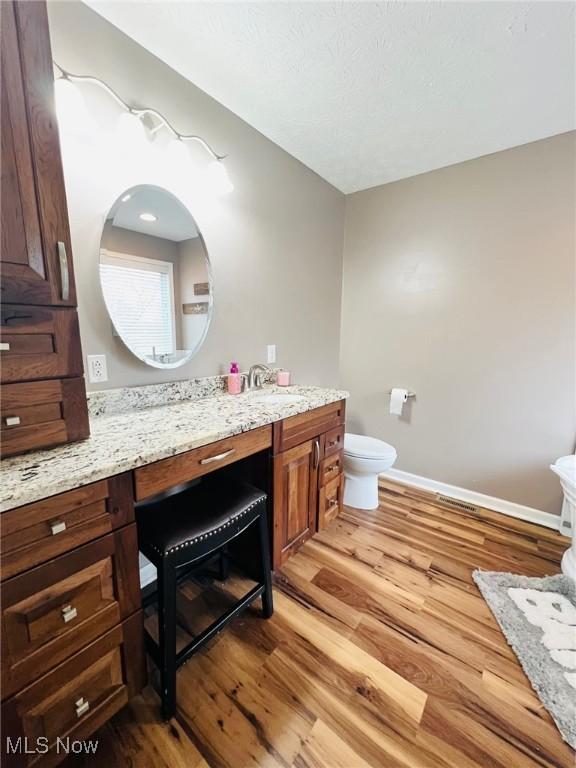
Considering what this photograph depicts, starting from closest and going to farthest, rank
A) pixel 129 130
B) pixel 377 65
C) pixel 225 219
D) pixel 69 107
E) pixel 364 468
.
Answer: pixel 69 107 → pixel 129 130 → pixel 377 65 → pixel 225 219 → pixel 364 468

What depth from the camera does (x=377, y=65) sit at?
1.35 metres

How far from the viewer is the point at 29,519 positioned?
0.67 meters

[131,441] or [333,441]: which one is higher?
[131,441]

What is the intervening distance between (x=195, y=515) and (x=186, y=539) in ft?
0.39

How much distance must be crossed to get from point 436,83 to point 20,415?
2.20 m

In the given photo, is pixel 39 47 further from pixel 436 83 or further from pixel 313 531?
pixel 313 531

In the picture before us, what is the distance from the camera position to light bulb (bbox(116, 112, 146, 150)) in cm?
122

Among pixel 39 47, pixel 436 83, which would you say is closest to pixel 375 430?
pixel 436 83

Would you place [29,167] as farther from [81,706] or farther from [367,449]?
[367,449]

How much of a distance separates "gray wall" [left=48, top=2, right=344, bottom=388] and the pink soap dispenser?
56 mm

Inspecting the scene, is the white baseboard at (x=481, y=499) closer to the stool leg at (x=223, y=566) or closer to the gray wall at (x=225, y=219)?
the gray wall at (x=225, y=219)

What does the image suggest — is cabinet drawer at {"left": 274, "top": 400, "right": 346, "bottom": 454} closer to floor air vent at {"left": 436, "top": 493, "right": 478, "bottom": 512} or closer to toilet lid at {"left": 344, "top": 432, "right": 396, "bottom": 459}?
toilet lid at {"left": 344, "top": 432, "right": 396, "bottom": 459}

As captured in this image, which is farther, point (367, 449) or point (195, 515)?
point (367, 449)

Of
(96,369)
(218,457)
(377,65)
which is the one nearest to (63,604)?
(218,457)
